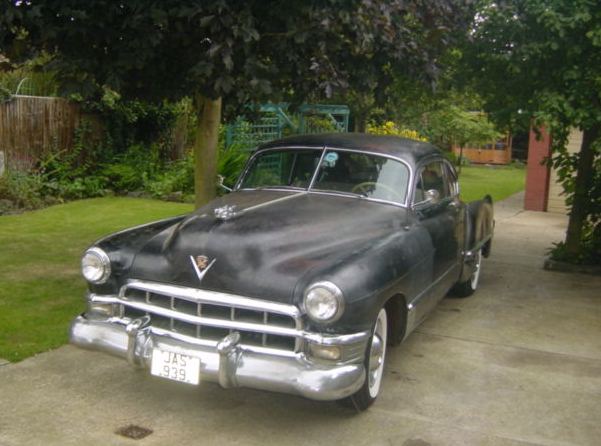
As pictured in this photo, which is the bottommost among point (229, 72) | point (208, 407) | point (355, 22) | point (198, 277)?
point (208, 407)

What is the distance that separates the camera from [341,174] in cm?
565

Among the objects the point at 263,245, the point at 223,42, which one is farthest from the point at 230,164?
the point at 263,245

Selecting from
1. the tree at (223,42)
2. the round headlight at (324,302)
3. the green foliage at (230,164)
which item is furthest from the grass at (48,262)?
the round headlight at (324,302)

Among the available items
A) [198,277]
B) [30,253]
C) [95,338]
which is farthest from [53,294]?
[198,277]

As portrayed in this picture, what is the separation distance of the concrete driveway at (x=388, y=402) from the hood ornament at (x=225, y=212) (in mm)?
1136

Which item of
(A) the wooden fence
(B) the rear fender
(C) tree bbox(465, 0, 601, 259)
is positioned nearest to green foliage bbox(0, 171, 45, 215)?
(A) the wooden fence

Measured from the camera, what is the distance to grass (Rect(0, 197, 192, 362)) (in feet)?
18.6

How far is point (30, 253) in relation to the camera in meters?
8.45

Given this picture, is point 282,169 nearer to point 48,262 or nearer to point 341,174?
point 341,174

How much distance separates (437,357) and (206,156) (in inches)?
121

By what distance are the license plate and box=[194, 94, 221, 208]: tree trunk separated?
10.5ft

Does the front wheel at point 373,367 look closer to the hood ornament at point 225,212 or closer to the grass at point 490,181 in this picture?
the hood ornament at point 225,212

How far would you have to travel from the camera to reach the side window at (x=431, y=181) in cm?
577

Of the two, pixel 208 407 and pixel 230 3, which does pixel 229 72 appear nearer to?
pixel 230 3
